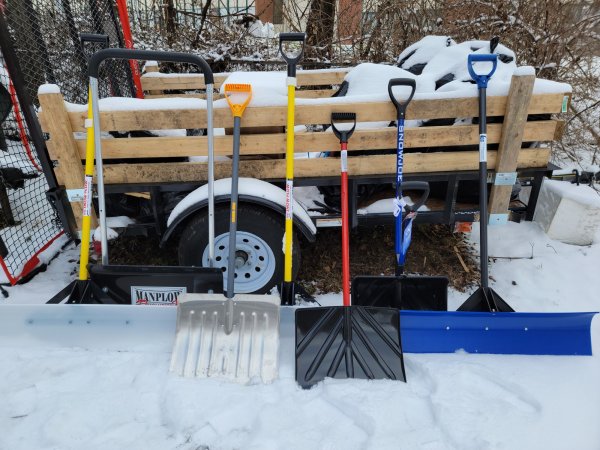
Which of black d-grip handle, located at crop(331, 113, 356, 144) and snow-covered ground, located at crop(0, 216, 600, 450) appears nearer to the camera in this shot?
snow-covered ground, located at crop(0, 216, 600, 450)

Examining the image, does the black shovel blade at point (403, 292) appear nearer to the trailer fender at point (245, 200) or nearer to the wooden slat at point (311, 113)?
the trailer fender at point (245, 200)

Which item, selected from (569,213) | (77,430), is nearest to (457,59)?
(569,213)

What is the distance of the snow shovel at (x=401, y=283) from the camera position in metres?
Answer: 2.41

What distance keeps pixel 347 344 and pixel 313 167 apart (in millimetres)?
1111

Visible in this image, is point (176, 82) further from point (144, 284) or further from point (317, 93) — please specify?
point (144, 284)

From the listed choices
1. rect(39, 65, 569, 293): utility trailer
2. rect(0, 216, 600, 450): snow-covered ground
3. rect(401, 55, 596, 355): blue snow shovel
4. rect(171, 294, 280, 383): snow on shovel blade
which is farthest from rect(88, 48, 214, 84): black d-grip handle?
rect(401, 55, 596, 355): blue snow shovel

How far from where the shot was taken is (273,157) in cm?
A: 272

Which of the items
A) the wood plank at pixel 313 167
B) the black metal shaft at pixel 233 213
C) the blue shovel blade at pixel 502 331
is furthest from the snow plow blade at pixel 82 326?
the blue shovel blade at pixel 502 331

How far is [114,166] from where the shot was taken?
2555mm

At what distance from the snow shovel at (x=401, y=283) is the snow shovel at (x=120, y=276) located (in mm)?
910

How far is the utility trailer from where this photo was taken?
2.46m

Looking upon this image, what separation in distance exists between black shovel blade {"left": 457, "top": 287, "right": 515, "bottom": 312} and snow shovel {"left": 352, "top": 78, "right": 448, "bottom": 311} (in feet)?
0.48

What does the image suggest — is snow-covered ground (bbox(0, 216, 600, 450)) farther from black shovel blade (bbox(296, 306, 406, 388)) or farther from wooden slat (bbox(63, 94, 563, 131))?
wooden slat (bbox(63, 94, 563, 131))

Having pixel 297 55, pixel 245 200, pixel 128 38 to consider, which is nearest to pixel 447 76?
pixel 297 55
